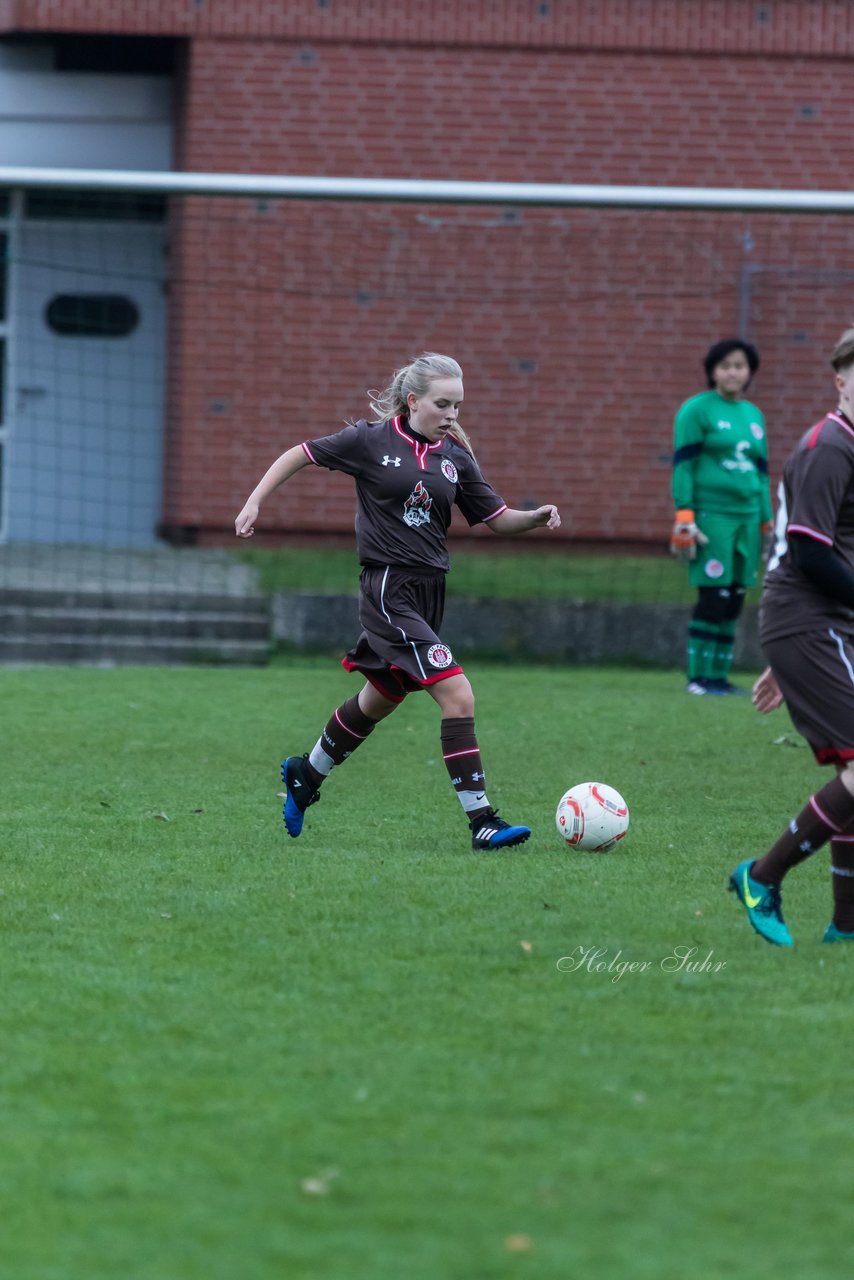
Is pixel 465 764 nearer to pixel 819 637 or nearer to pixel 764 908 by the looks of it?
pixel 764 908

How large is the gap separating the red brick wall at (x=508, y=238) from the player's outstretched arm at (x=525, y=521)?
→ 8.48 metres

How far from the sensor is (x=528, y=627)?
13.1 metres

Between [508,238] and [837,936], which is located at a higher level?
[508,238]

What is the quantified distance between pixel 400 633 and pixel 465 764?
20.4 inches

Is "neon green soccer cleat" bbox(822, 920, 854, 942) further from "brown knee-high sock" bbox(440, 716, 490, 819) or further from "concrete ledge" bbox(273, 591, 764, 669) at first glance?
"concrete ledge" bbox(273, 591, 764, 669)

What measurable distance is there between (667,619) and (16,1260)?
10.6 meters

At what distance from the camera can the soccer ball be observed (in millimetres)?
6082

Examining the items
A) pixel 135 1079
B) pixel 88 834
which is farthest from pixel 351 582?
pixel 135 1079

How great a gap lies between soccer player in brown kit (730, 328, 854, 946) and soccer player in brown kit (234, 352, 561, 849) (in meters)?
1.45

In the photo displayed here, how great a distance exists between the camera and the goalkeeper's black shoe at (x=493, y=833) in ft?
20.0

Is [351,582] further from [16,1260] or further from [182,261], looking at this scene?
[16,1260]

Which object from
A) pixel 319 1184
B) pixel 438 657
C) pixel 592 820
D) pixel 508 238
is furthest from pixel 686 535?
pixel 319 1184

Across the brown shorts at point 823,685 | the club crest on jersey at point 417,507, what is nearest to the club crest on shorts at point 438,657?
the club crest on jersey at point 417,507

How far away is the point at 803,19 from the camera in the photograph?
1532cm
